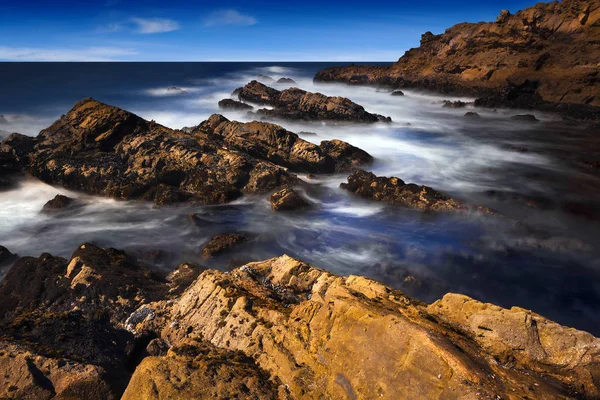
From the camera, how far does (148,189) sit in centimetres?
→ 1900

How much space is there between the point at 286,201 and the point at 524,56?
56.3 m

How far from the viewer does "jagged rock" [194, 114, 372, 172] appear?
22.8m

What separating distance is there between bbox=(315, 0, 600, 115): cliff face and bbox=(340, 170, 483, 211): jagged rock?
39470 millimetres

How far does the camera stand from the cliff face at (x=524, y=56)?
1923 inches

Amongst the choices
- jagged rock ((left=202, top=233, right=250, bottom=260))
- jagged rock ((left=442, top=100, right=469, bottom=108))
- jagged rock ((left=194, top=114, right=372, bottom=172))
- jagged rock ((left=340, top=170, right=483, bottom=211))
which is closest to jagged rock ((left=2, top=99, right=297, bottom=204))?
jagged rock ((left=194, top=114, right=372, bottom=172))

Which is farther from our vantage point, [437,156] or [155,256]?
[437,156]

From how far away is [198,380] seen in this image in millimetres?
4895

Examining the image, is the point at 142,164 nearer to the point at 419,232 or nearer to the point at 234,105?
the point at 419,232

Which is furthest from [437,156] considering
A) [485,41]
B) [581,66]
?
[485,41]

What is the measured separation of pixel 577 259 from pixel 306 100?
31541 millimetres

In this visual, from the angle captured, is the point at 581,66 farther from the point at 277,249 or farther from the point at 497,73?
the point at 277,249

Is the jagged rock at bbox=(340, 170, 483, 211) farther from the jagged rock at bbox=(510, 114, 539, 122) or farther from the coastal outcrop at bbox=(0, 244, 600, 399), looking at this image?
the jagged rock at bbox=(510, 114, 539, 122)

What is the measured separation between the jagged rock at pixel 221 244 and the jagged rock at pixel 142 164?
419 centimetres

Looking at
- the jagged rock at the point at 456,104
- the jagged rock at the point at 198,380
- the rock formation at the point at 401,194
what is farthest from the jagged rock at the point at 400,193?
the jagged rock at the point at 456,104
